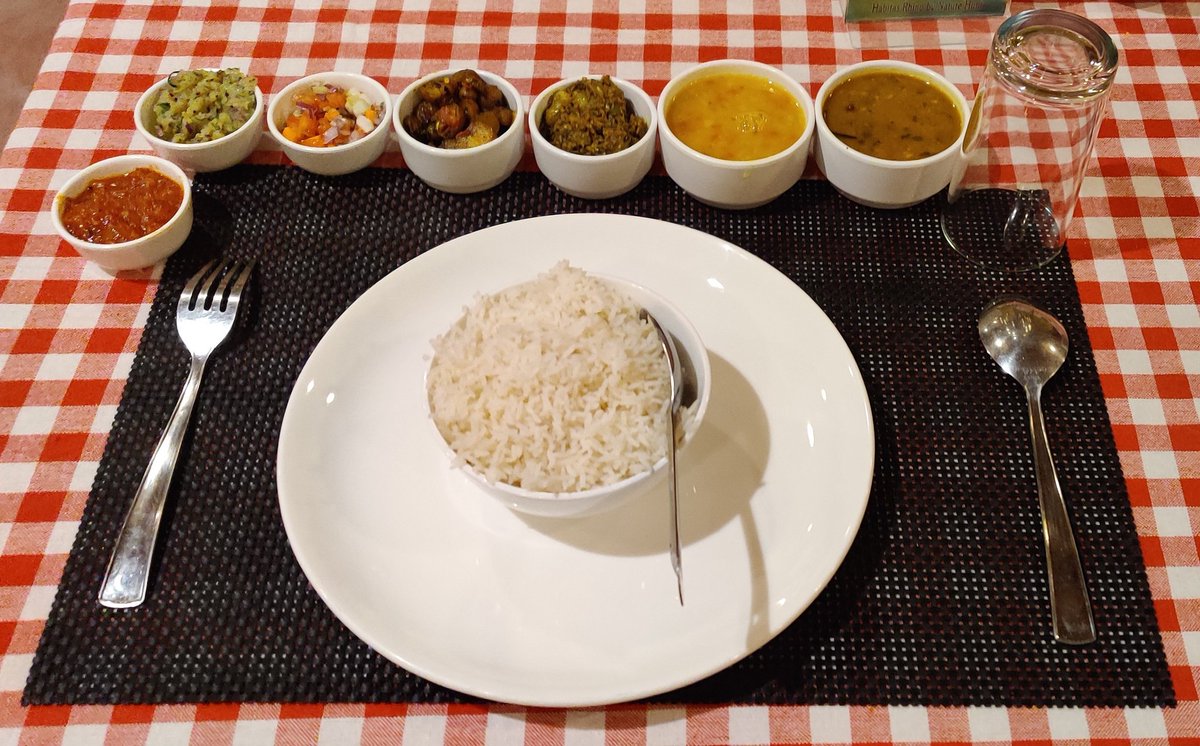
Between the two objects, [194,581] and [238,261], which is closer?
[194,581]

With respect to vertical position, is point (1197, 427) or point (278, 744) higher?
point (1197, 427)

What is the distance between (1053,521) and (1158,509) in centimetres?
25

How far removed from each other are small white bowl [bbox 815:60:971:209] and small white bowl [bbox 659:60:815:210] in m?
0.05

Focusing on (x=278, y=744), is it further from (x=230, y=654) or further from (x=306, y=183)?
(x=306, y=183)

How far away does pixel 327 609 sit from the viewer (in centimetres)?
158

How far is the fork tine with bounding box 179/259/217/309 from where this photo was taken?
6.34ft

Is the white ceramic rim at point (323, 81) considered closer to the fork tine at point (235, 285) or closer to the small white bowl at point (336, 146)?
the small white bowl at point (336, 146)

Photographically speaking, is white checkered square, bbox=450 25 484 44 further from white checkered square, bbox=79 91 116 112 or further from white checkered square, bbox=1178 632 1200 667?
white checkered square, bbox=1178 632 1200 667

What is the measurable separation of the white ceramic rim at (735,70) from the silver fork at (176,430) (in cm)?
102

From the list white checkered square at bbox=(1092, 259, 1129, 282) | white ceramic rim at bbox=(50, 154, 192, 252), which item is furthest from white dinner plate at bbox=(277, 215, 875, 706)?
white checkered square at bbox=(1092, 259, 1129, 282)

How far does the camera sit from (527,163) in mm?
2199

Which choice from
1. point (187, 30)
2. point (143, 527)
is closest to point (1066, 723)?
point (143, 527)

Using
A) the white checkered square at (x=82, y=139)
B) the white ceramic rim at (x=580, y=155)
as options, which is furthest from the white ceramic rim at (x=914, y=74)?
the white checkered square at (x=82, y=139)

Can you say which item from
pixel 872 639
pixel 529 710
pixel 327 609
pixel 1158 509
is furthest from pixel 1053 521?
pixel 327 609
